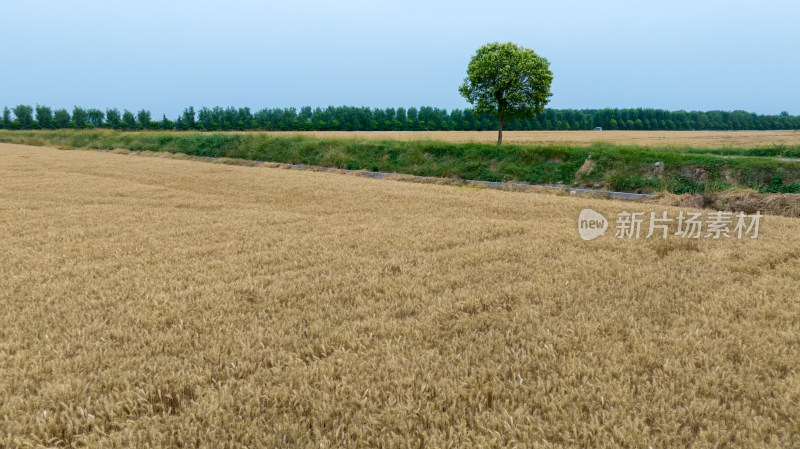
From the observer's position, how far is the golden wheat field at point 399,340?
8.14 ft

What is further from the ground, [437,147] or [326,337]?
[437,147]

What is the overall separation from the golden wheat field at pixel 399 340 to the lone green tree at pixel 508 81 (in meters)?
25.2

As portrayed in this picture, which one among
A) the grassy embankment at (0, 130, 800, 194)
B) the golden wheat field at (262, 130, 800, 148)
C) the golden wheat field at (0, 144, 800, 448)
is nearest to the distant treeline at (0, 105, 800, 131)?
the golden wheat field at (262, 130, 800, 148)

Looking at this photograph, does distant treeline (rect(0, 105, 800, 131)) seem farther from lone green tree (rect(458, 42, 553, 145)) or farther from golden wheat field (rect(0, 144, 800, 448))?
golden wheat field (rect(0, 144, 800, 448))

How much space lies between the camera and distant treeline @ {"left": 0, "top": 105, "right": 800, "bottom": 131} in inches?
3322

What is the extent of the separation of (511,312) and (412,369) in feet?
4.15

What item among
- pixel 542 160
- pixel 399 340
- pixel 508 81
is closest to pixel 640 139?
pixel 508 81

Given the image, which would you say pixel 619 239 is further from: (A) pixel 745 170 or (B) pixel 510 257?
(A) pixel 745 170

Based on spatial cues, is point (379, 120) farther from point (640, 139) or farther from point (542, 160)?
point (542, 160)

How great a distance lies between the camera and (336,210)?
9164 mm

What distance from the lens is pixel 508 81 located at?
29.9 metres

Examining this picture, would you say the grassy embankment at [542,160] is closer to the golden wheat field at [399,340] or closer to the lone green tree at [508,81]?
the lone green tree at [508,81]

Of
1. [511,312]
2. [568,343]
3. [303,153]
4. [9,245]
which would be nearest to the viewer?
[568,343]

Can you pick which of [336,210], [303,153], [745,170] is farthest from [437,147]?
[336,210]
